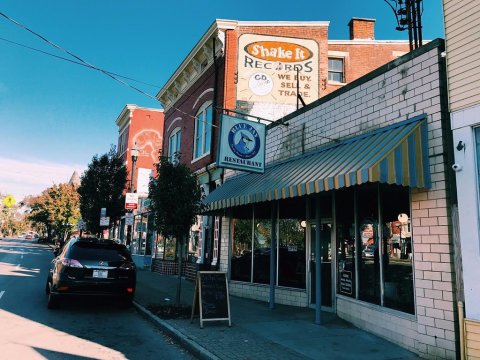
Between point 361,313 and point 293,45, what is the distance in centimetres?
1165

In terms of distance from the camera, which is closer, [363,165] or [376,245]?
[363,165]

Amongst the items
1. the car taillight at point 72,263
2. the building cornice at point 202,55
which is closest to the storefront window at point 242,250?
the car taillight at point 72,263

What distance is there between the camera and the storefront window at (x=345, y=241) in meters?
8.57

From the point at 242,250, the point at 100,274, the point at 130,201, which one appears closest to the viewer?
the point at 100,274

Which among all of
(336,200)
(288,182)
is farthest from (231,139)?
(336,200)

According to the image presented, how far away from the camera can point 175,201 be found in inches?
385

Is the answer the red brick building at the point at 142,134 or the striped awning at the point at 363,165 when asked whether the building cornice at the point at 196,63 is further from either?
the red brick building at the point at 142,134

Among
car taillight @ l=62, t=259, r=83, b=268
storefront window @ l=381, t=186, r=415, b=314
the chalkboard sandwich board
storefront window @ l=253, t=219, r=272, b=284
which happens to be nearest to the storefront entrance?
storefront window @ l=253, t=219, r=272, b=284

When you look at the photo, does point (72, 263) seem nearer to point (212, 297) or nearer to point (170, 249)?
point (212, 297)

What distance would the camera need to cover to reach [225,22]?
51.6 ft

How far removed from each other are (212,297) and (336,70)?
630 inches

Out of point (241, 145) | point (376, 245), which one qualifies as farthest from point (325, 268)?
point (241, 145)

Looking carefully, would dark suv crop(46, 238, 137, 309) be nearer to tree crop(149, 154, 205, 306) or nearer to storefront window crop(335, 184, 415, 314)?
tree crop(149, 154, 205, 306)

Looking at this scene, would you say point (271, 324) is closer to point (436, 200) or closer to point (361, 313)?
point (361, 313)
